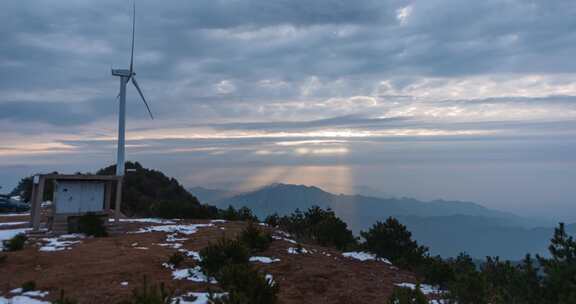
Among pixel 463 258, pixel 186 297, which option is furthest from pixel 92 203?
pixel 463 258

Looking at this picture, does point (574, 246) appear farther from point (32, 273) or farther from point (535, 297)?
point (32, 273)

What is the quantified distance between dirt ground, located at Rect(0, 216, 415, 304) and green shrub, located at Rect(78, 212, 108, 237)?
1.84m

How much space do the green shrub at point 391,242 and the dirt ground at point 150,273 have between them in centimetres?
163

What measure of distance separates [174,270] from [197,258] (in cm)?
147

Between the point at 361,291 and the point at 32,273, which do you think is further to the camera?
the point at 32,273

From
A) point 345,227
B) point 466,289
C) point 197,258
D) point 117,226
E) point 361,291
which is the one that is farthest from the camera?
point 345,227

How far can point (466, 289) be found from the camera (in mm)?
9008

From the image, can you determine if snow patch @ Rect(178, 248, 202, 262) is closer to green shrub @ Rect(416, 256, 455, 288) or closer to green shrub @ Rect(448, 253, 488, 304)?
green shrub @ Rect(416, 256, 455, 288)

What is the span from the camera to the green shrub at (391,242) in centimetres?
1723

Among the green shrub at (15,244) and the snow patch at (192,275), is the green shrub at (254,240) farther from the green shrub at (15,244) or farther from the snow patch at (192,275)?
the green shrub at (15,244)

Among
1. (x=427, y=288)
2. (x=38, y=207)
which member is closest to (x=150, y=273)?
(x=427, y=288)

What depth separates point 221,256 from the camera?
11.7 m

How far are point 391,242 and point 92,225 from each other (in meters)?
14.4

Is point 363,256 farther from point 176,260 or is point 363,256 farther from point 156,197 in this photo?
point 156,197
